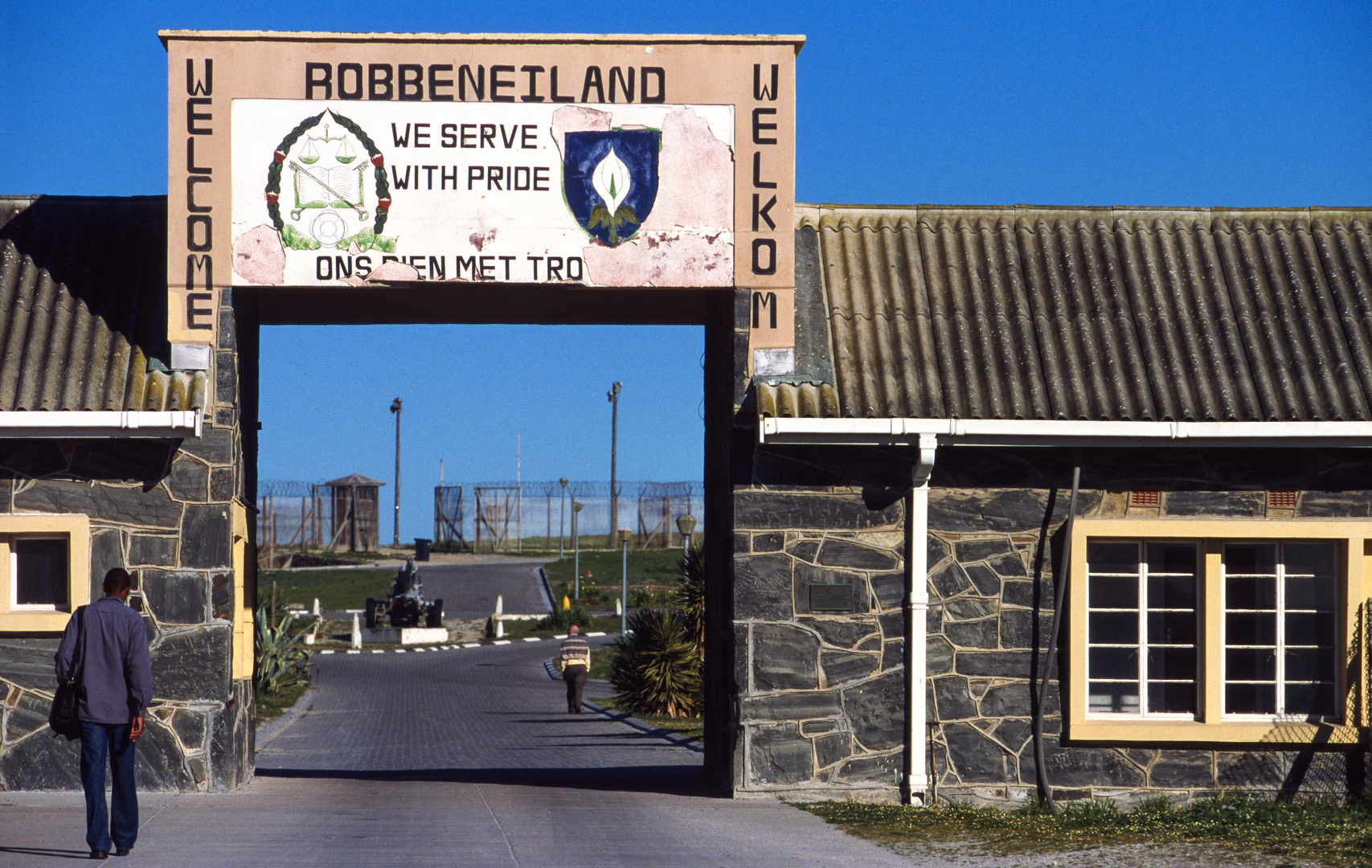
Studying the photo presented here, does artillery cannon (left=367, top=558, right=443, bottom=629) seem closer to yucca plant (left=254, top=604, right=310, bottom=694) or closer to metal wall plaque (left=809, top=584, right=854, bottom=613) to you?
yucca plant (left=254, top=604, right=310, bottom=694)

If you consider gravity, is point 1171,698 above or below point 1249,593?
below

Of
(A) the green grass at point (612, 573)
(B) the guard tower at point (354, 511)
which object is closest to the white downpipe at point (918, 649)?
(A) the green grass at point (612, 573)

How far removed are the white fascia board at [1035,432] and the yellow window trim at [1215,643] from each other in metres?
0.69

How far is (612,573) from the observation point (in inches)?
2045

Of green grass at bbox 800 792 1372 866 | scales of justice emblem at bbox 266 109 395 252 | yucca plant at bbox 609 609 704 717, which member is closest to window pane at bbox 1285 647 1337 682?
green grass at bbox 800 792 1372 866

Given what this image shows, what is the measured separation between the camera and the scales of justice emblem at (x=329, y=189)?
11.9 metres

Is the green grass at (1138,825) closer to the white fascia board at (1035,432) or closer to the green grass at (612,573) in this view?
the white fascia board at (1035,432)

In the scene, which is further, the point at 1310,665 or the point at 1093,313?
the point at 1093,313

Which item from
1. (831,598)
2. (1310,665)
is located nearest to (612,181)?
(831,598)

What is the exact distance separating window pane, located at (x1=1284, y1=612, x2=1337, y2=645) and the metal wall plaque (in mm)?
3440

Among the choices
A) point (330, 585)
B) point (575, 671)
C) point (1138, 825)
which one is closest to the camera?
point (1138, 825)

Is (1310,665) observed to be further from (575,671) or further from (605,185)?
(575,671)

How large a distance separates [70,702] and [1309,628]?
895cm

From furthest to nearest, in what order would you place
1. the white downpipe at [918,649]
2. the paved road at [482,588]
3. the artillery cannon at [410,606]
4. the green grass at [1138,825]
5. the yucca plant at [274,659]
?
the paved road at [482,588] → the artillery cannon at [410,606] → the yucca plant at [274,659] → the white downpipe at [918,649] → the green grass at [1138,825]
